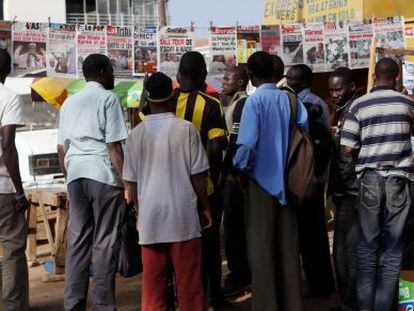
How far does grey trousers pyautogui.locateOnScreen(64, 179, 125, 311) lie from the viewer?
15.0 feet

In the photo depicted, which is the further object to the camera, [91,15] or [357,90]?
[91,15]

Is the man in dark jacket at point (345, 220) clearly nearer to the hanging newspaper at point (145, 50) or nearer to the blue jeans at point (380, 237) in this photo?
the blue jeans at point (380, 237)

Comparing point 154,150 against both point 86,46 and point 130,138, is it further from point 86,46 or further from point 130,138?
point 86,46

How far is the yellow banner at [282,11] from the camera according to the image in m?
13.6

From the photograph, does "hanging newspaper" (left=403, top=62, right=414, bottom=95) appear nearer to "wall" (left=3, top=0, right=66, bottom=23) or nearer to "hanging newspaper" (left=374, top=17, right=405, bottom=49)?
"hanging newspaper" (left=374, top=17, right=405, bottom=49)

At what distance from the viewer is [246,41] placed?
339 inches

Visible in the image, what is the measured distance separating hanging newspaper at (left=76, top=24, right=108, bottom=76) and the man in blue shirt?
387 centimetres

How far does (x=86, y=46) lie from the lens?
7805 mm

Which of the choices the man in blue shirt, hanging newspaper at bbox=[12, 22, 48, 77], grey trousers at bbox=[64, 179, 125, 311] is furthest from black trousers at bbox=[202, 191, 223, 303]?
hanging newspaper at bbox=[12, 22, 48, 77]

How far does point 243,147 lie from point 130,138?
0.72 m

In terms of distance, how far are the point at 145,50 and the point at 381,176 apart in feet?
14.4

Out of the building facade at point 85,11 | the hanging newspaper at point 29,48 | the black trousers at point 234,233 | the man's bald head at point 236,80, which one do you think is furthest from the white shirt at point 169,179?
the building facade at point 85,11

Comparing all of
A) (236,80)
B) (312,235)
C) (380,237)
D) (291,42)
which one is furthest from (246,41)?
(380,237)

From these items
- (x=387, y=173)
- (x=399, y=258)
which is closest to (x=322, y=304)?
(x=399, y=258)
